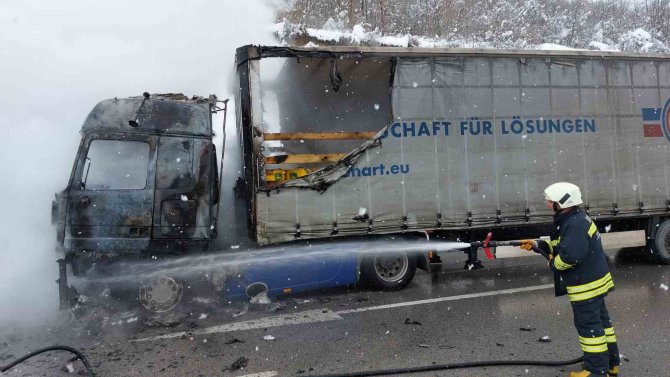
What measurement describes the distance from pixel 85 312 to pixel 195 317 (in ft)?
4.10

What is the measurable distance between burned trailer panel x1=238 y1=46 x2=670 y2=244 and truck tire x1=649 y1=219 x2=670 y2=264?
0.38 meters

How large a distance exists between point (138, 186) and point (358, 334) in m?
3.05

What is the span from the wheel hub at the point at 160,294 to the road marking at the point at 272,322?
2.09 feet

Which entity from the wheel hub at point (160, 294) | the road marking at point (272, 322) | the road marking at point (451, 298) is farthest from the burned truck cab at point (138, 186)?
the road marking at point (451, 298)

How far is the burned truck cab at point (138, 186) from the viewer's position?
17.6 feet

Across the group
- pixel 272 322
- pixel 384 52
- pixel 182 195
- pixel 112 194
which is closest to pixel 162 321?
pixel 272 322

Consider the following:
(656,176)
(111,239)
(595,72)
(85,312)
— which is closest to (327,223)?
(111,239)

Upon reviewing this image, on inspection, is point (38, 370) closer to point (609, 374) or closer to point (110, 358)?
point (110, 358)

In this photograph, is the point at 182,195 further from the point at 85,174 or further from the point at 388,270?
the point at 388,270

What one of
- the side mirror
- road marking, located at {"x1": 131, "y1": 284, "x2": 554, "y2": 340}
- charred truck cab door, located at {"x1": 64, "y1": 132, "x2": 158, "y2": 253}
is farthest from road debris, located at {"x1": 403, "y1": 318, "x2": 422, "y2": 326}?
the side mirror

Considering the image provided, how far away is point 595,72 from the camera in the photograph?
7.06 m

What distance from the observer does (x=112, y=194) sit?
17.8 feet

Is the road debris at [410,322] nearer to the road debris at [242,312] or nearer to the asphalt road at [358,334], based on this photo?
the asphalt road at [358,334]

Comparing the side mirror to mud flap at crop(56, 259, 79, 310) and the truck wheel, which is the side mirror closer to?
mud flap at crop(56, 259, 79, 310)
